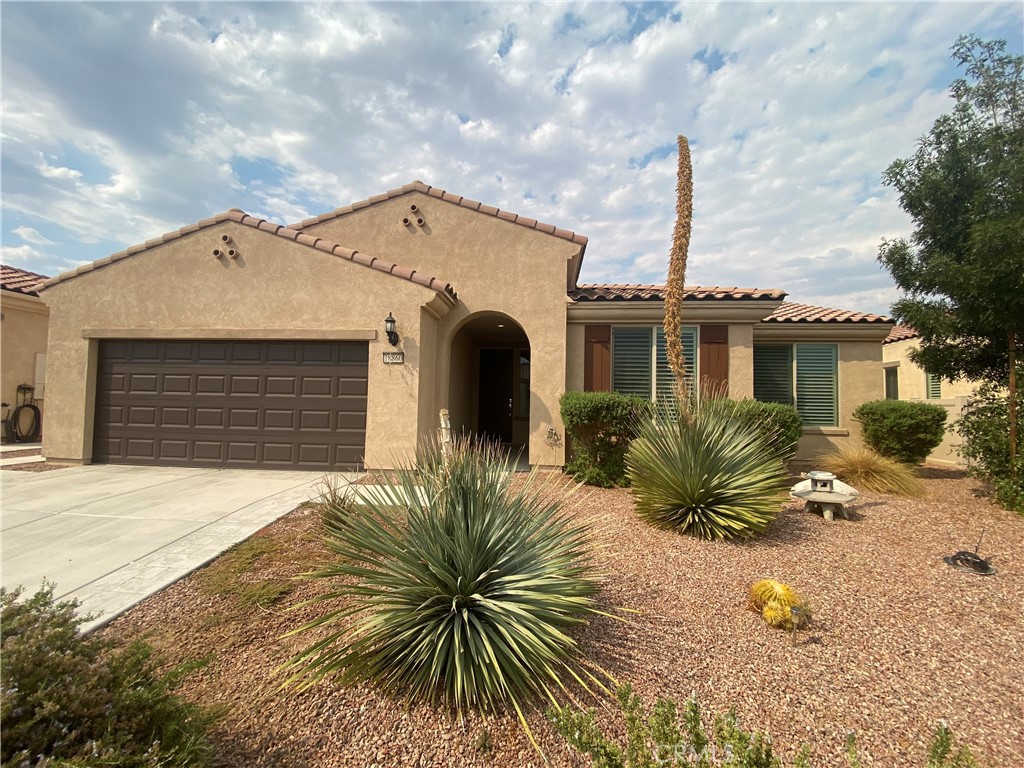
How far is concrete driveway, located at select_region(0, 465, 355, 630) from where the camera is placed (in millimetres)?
4371

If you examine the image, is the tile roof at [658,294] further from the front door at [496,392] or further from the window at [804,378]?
the front door at [496,392]

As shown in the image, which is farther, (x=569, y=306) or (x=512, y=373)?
(x=512, y=373)

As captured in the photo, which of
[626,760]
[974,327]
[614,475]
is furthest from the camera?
[614,475]

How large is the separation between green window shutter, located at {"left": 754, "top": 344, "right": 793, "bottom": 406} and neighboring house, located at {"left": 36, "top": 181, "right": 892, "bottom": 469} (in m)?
0.69

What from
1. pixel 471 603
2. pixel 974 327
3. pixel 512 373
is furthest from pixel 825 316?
pixel 471 603

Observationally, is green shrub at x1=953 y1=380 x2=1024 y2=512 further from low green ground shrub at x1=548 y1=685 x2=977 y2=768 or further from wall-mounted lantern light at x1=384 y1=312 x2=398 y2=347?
wall-mounted lantern light at x1=384 y1=312 x2=398 y2=347

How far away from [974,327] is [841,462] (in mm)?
3178

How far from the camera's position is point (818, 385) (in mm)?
11000

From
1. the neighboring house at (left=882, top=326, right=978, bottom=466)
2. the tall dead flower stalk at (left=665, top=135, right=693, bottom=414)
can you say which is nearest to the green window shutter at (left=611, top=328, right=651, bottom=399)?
the tall dead flower stalk at (left=665, top=135, right=693, bottom=414)

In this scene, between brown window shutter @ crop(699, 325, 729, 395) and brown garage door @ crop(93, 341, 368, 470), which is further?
brown window shutter @ crop(699, 325, 729, 395)

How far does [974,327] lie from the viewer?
8109mm

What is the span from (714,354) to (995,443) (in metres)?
4.67

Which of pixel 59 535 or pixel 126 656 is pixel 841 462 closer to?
pixel 126 656

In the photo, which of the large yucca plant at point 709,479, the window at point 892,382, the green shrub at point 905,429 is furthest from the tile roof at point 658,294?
the window at point 892,382
